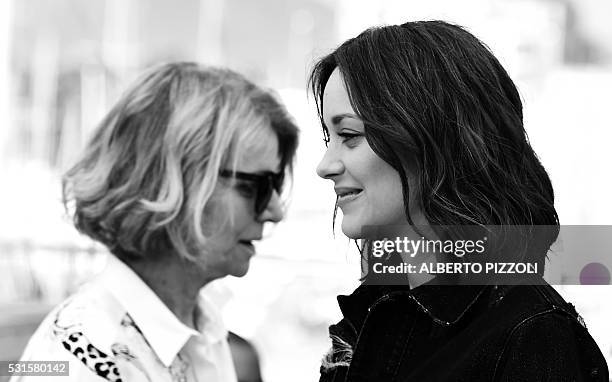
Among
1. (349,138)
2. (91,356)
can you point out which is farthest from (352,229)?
(91,356)

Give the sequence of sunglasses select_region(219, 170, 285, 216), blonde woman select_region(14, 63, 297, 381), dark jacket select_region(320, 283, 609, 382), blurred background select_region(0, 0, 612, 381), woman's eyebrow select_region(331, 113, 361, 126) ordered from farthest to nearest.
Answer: blurred background select_region(0, 0, 612, 381) < sunglasses select_region(219, 170, 285, 216) < blonde woman select_region(14, 63, 297, 381) < woman's eyebrow select_region(331, 113, 361, 126) < dark jacket select_region(320, 283, 609, 382)

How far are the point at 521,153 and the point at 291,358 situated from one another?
3236mm

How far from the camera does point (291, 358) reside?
4.70m

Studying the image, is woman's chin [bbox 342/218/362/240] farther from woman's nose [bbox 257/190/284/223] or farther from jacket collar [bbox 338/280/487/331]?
woman's nose [bbox 257/190/284/223]

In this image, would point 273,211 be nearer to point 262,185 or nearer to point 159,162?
point 262,185

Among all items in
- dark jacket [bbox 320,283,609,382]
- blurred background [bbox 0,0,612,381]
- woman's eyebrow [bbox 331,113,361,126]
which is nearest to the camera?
dark jacket [bbox 320,283,609,382]

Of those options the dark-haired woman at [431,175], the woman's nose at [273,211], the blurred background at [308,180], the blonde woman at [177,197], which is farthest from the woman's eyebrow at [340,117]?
the woman's nose at [273,211]

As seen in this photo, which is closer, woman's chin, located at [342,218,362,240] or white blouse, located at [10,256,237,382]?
woman's chin, located at [342,218,362,240]

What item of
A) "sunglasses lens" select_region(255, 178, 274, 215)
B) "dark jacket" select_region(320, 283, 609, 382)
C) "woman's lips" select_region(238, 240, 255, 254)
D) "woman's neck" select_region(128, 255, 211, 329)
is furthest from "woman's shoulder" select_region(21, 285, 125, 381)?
"dark jacket" select_region(320, 283, 609, 382)

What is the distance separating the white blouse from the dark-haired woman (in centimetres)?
80

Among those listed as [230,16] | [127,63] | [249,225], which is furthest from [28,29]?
[249,225]

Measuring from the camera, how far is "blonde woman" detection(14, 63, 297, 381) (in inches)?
100.0

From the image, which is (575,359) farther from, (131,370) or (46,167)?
(46,167)

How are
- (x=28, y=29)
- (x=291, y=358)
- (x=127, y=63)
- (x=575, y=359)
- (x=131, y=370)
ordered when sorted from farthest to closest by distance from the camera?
(x=28, y=29) → (x=127, y=63) → (x=291, y=358) → (x=131, y=370) → (x=575, y=359)
